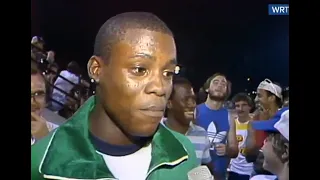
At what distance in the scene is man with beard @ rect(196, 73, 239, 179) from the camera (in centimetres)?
314

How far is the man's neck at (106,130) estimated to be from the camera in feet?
10.2

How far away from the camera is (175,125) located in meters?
3.15

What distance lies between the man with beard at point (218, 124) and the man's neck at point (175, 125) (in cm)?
8

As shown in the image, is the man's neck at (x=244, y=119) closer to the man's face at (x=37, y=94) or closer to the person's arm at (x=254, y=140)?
the person's arm at (x=254, y=140)

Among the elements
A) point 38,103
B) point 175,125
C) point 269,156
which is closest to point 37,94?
point 38,103

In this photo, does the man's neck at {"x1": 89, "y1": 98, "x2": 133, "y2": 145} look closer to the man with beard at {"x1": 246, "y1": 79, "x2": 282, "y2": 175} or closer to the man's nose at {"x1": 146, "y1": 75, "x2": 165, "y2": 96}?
the man's nose at {"x1": 146, "y1": 75, "x2": 165, "y2": 96}

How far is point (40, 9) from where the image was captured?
3.10m

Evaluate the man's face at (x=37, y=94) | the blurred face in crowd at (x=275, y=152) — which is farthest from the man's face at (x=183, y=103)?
the man's face at (x=37, y=94)

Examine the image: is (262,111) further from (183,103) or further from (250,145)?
(183,103)

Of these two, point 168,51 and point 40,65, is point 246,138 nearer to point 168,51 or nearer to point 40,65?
point 168,51

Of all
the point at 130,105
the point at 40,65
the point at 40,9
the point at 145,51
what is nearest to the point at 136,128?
the point at 130,105

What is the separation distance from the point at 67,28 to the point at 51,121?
486mm

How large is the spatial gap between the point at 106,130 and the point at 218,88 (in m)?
0.62
